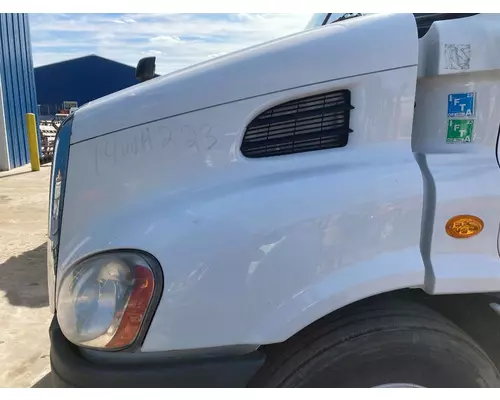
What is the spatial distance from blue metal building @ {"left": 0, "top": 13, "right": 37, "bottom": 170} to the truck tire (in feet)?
36.3

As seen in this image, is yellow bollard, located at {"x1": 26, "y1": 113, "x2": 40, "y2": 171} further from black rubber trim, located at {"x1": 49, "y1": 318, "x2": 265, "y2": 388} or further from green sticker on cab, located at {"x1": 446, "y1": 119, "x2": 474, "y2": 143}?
green sticker on cab, located at {"x1": 446, "y1": 119, "x2": 474, "y2": 143}

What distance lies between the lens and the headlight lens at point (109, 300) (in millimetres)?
1462

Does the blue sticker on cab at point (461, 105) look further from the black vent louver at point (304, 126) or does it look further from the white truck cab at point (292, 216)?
the black vent louver at point (304, 126)

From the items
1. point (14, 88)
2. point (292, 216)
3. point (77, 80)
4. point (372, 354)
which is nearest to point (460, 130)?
point (292, 216)

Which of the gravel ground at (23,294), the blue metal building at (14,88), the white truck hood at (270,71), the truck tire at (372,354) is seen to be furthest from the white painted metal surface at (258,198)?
the blue metal building at (14,88)

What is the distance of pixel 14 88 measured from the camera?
11477 millimetres

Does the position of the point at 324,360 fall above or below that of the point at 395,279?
below

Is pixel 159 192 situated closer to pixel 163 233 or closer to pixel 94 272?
pixel 163 233

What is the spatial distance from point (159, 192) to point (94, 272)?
31 cm

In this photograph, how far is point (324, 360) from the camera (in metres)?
1.53

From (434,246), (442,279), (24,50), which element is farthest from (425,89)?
(24,50)

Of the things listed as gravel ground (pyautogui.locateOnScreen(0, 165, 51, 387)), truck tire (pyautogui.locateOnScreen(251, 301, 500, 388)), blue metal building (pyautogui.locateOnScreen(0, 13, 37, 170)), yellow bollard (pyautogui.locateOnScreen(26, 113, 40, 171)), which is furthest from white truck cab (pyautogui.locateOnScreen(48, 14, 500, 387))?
blue metal building (pyautogui.locateOnScreen(0, 13, 37, 170))

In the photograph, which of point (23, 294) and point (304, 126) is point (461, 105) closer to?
point (304, 126)

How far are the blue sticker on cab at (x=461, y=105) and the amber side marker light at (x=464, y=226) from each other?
345 millimetres
